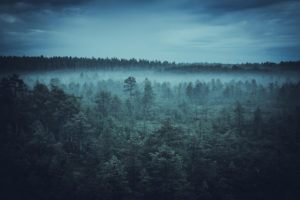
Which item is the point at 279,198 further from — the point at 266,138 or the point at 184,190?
the point at 266,138

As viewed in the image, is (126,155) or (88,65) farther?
(88,65)

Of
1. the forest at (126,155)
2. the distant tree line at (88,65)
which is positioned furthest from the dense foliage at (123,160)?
the distant tree line at (88,65)

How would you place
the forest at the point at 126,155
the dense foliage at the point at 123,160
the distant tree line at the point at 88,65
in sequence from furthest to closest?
the distant tree line at the point at 88,65 → the forest at the point at 126,155 → the dense foliage at the point at 123,160

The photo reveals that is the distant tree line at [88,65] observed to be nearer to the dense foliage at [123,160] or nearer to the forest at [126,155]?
the forest at [126,155]

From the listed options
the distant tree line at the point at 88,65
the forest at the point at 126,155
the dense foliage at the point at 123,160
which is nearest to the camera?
the dense foliage at the point at 123,160

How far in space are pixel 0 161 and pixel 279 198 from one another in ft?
128

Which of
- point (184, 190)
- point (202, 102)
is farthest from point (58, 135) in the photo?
point (202, 102)

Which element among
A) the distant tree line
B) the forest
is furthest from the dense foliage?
the distant tree line

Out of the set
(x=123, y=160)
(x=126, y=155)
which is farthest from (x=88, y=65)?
(x=123, y=160)

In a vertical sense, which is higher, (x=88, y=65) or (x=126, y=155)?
(x=88, y=65)

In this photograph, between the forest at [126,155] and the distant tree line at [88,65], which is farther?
the distant tree line at [88,65]

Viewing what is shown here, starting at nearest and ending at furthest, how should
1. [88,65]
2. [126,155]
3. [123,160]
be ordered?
1. [123,160]
2. [126,155]
3. [88,65]

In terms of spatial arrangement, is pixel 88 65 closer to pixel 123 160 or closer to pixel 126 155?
pixel 126 155

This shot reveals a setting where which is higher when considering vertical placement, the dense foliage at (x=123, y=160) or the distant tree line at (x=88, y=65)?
the distant tree line at (x=88, y=65)
